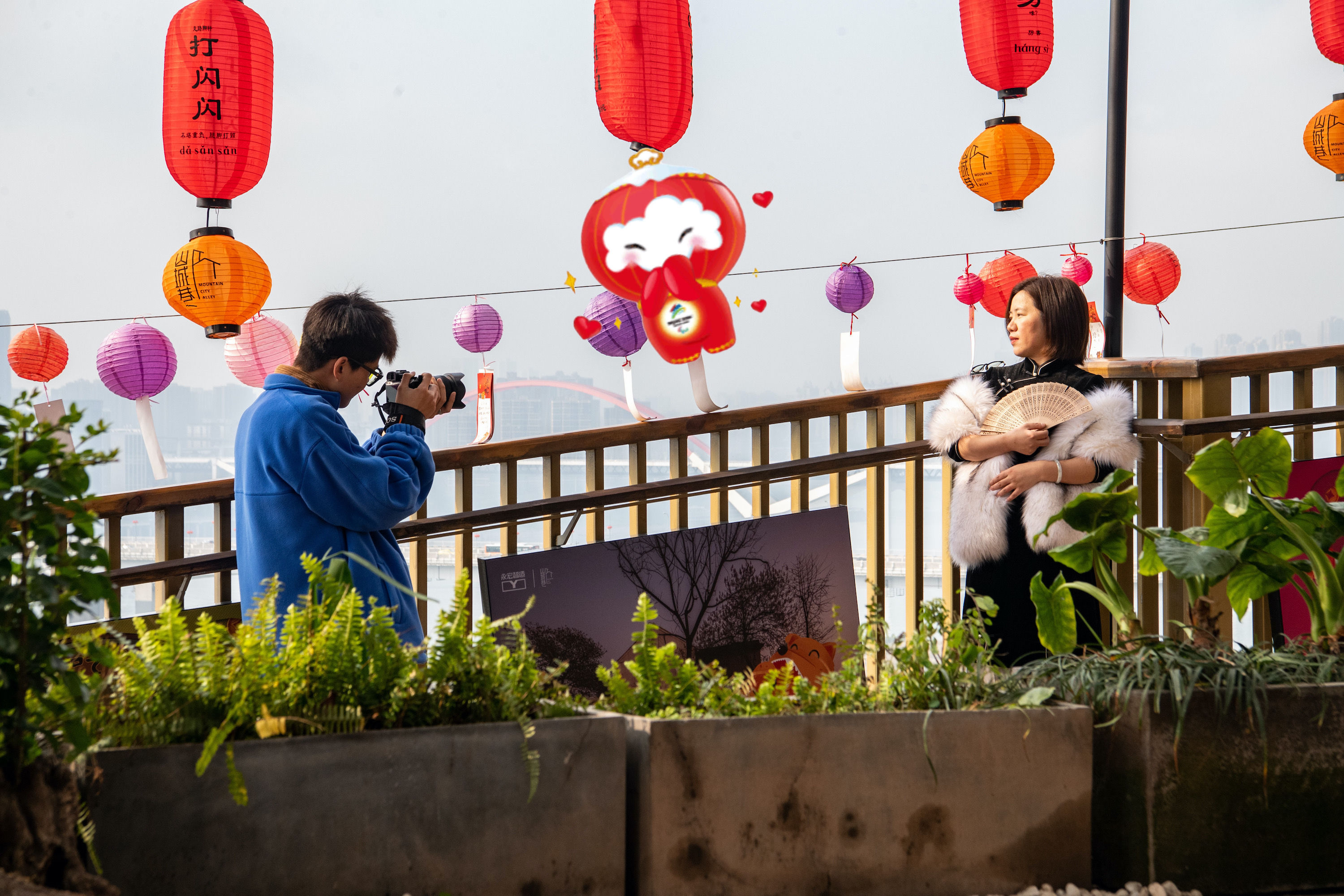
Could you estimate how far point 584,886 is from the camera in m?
1.04

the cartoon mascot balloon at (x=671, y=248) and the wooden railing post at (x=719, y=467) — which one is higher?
the cartoon mascot balloon at (x=671, y=248)

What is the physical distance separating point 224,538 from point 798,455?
170 centimetres

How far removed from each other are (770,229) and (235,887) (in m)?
6.66

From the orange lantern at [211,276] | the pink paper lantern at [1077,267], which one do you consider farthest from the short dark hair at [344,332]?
the pink paper lantern at [1077,267]

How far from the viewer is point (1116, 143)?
346 centimetres

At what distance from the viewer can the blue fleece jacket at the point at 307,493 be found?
5.92 ft

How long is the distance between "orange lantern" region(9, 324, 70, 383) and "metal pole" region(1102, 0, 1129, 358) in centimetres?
544

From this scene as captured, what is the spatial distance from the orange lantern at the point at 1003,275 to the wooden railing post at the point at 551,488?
3450 millimetres

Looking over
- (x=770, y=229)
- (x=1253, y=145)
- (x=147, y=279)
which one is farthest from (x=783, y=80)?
(x=147, y=279)

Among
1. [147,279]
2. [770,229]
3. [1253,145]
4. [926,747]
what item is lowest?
[926,747]

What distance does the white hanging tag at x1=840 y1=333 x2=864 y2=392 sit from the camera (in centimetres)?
412

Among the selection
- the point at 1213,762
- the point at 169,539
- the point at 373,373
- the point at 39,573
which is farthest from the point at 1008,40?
the point at 39,573

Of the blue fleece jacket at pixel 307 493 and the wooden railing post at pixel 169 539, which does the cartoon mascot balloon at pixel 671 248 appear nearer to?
the blue fleece jacket at pixel 307 493

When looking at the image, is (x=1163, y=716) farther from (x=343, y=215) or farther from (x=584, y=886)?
(x=343, y=215)
